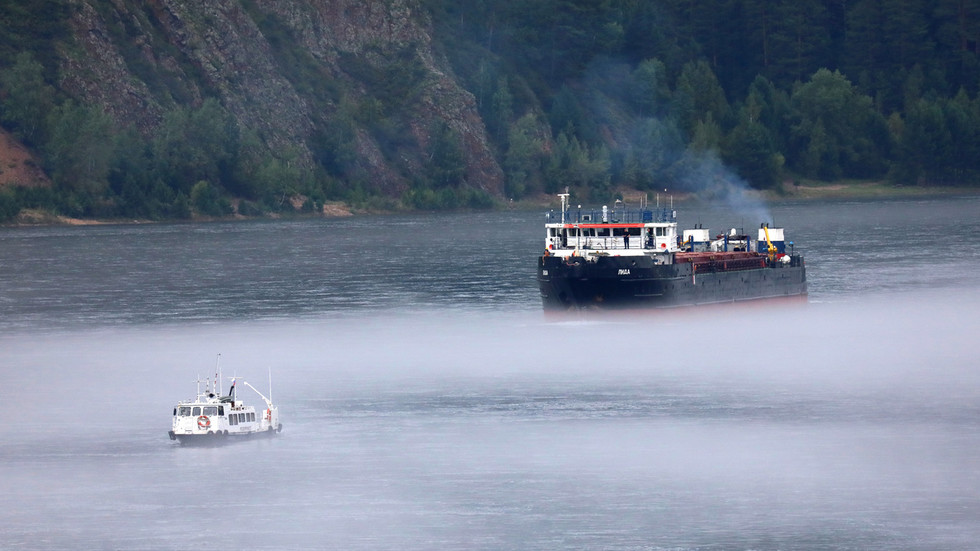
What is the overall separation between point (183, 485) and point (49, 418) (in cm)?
1475

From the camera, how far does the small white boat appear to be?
61844 mm

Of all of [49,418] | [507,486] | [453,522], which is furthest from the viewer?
[49,418]

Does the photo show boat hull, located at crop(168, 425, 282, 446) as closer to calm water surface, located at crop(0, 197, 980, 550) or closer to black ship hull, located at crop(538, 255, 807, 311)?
calm water surface, located at crop(0, 197, 980, 550)

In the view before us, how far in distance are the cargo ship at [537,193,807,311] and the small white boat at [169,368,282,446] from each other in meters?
42.2

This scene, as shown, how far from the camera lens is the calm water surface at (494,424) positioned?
1950 inches

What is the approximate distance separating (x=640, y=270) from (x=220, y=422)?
47.0 m

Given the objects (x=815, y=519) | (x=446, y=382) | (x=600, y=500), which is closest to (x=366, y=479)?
(x=600, y=500)

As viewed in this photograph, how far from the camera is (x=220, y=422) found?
62.8m

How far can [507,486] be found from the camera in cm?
5409

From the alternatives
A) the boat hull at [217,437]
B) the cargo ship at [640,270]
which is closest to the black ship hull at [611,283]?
the cargo ship at [640,270]

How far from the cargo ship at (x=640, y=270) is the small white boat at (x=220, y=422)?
4215 centimetres

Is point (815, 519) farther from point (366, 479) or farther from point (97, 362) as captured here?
point (97, 362)

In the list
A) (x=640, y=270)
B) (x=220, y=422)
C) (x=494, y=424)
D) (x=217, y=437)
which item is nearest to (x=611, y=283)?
(x=640, y=270)

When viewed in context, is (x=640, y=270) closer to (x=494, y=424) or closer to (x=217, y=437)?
(x=494, y=424)
